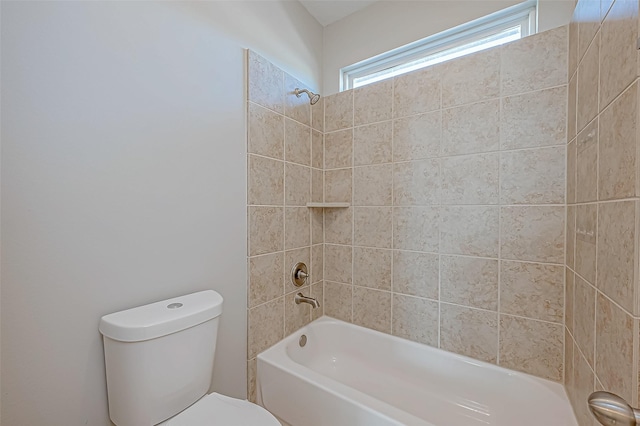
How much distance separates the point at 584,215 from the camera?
3.14 feet

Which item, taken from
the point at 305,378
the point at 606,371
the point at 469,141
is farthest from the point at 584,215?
the point at 305,378

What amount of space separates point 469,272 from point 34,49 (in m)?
1.90

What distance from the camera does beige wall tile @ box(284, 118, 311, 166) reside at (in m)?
1.62

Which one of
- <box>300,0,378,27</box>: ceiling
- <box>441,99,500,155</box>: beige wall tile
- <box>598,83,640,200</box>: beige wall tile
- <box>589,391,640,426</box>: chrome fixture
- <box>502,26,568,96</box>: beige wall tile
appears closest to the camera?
<box>589,391,640,426</box>: chrome fixture

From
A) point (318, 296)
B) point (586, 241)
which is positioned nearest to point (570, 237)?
point (586, 241)

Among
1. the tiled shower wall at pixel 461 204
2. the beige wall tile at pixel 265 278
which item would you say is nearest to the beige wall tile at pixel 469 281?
the tiled shower wall at pixel 461 204

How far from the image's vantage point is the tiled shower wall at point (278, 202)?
1397 millimetres

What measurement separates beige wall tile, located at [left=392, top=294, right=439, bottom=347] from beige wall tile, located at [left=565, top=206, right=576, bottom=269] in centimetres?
64

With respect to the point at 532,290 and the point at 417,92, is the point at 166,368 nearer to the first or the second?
the point at 532,290

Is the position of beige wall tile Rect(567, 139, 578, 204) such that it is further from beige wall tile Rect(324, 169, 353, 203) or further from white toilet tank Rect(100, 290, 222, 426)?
white toilet tank Rect(100, 290, 222, 426)

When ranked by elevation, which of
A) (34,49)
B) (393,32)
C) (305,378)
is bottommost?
(305,378)

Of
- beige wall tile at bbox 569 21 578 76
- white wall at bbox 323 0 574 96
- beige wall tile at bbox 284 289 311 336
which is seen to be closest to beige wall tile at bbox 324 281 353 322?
beige wall tile at bbox 284 289 311 336

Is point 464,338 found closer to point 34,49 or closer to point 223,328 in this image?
point 223,328

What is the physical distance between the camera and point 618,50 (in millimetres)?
690
